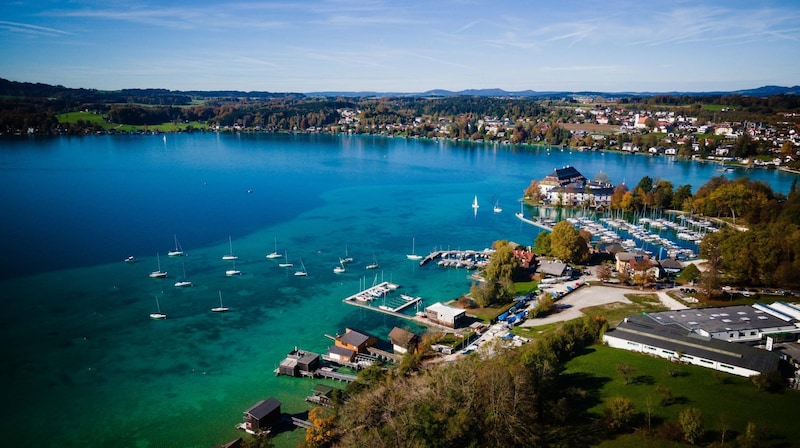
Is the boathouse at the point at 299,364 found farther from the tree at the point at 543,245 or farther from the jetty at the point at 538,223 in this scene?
the jetty at the point at 538,223

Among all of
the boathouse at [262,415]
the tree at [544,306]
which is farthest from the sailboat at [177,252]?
the tree at [544,306]

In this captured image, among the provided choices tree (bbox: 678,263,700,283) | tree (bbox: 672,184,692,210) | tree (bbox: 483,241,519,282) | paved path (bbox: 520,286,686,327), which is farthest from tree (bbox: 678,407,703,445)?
tree (bbox: 672,184,692,210)

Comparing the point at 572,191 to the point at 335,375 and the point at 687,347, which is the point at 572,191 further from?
the point at 335,375

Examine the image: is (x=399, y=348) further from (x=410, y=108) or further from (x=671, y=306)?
(x=410, y=108)

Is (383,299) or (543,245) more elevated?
(543,245)

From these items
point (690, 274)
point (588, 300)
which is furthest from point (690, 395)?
→ point (690, 274)

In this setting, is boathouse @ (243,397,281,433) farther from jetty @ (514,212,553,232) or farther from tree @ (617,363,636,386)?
jetty @ (514,212,553,232)
